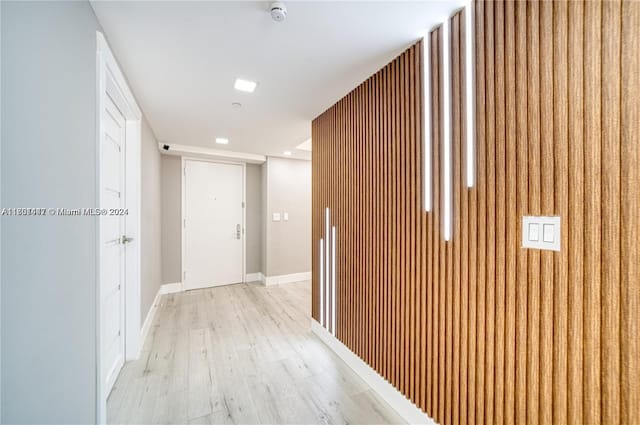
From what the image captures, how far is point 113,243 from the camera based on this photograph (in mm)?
2143

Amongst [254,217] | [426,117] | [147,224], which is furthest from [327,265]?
[254,217]

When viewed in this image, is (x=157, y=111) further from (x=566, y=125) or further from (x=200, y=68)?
(x=566, y=125)

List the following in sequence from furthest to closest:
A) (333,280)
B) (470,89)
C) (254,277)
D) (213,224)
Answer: (254,277) < (213,224) < (333,280) < (470,89)

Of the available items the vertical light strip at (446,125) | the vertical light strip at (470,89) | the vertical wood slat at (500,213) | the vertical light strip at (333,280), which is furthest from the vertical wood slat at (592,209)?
the vertical light strip at (333,280)

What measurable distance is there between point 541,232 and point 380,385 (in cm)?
154

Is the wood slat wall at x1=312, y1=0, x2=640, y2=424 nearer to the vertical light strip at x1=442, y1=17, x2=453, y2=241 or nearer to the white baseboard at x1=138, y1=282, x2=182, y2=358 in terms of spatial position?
the vertical light strip at x1=442, y1=17, x2=453, y2=241

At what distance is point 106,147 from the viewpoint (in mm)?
1967

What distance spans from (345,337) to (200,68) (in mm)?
2478

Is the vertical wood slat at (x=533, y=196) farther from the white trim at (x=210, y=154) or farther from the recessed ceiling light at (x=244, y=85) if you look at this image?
the white trim at (x=210, y=154)

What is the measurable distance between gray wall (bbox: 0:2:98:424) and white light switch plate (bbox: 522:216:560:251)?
1858 millimetres

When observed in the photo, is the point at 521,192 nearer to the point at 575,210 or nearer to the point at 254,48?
the point at 575,210

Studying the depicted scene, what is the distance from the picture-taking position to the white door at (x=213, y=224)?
14.7 ft

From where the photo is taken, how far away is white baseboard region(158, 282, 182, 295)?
168 inches

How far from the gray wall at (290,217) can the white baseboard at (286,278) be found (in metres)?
0.06
